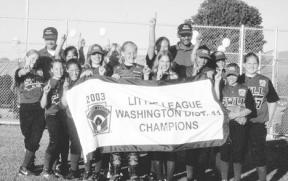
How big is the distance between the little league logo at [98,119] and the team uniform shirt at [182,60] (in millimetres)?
1591

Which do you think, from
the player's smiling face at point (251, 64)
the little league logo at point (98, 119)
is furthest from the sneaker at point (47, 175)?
the player's smiling face at point (251, 64)

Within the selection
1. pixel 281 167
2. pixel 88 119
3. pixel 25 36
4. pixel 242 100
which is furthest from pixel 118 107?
pixel 25 36

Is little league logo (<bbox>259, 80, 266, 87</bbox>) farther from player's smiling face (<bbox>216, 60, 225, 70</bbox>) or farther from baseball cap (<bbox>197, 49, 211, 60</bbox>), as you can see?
baseball cap (<bbox>197, 49, 211, 60</bbox>)

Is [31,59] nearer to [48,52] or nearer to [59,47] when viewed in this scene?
[59,47]

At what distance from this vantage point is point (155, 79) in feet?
23.7

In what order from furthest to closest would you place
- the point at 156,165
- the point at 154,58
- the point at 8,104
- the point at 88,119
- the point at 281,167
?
1. the point at 8,104
2. the point at 281,167
3. the point at 154,58
4. the point at 156,165
5. the point at 88,119

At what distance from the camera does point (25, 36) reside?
1364 cm

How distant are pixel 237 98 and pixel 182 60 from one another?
1330 millimetres

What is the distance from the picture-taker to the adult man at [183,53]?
307 inches

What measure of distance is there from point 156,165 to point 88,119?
128 centimetres

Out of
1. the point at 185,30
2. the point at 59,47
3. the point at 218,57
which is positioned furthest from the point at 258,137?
the point at 59,47

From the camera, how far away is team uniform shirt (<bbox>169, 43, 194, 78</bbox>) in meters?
7.78

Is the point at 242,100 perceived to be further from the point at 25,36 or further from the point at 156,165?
the point at 25,36

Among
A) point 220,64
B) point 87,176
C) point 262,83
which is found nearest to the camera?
point 262,83
